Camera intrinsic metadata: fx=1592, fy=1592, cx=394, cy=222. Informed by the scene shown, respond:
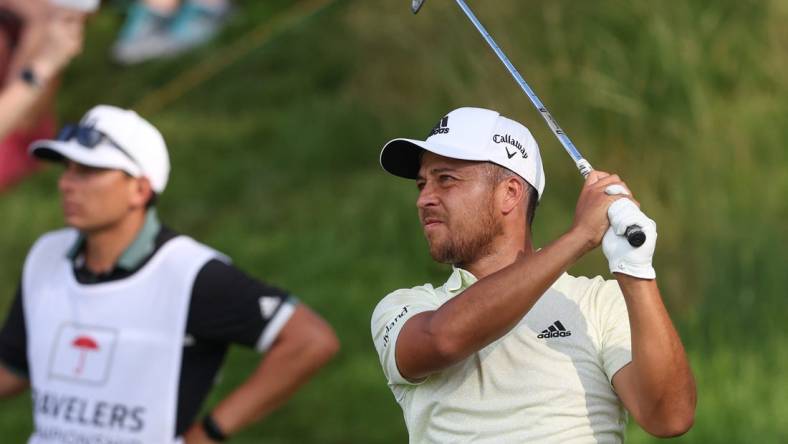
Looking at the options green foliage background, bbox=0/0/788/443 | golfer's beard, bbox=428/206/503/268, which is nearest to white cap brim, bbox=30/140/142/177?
golfer's beard, bbox=428/206/503/268

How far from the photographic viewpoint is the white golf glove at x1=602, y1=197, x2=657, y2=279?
357 cm

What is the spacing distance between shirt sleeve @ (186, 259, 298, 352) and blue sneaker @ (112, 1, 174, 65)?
21.4ft

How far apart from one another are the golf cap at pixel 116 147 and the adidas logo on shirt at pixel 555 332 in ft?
A: 7.40

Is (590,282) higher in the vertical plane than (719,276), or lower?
higher

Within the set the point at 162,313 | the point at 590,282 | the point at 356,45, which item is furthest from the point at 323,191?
the point at 590,282

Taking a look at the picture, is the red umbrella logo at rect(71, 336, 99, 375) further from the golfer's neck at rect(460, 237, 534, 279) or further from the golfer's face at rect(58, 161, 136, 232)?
the golfer's neck at rect(460, 237, 534, 279)

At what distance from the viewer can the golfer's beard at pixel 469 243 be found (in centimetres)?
409

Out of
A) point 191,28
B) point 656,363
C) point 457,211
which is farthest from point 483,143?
point 191,28

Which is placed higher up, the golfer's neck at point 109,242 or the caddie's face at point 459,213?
the golfer's neck at point 109,242

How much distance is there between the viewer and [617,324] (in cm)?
394

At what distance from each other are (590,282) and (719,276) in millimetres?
4454

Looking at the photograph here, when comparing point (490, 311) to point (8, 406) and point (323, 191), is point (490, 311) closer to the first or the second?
point (8, 406)

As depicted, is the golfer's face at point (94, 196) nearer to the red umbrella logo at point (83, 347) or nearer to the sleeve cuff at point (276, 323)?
the red umbrella logo at point (83, 347)

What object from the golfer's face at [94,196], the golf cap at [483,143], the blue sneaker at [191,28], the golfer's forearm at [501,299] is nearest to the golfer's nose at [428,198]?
the golf cap at [483,143]
